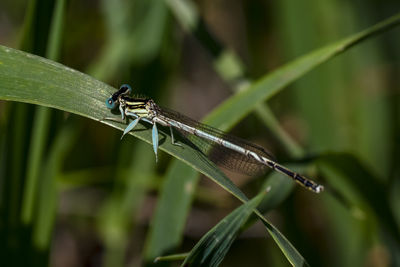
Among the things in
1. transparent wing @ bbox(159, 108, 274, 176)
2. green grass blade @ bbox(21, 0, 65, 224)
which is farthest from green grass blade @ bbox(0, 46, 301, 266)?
transparent wing @ bbox(159, 108, 274, 176)

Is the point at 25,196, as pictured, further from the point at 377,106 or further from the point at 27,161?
the point at 377,106

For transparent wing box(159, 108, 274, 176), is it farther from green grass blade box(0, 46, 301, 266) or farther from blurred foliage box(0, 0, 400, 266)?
green grass blade box(0, 46, 301, 266)

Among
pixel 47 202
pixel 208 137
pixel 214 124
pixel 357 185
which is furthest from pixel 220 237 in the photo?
pixel 357 185

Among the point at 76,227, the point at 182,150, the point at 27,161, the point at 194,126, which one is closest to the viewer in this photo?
the point at 182,150

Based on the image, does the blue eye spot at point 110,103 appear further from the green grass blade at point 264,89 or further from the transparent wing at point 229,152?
the transparent wing at point 229,152

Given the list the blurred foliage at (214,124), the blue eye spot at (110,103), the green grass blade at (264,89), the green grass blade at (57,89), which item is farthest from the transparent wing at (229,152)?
the green grass blade at (57,89)

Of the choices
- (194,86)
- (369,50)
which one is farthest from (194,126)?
(194,86)
